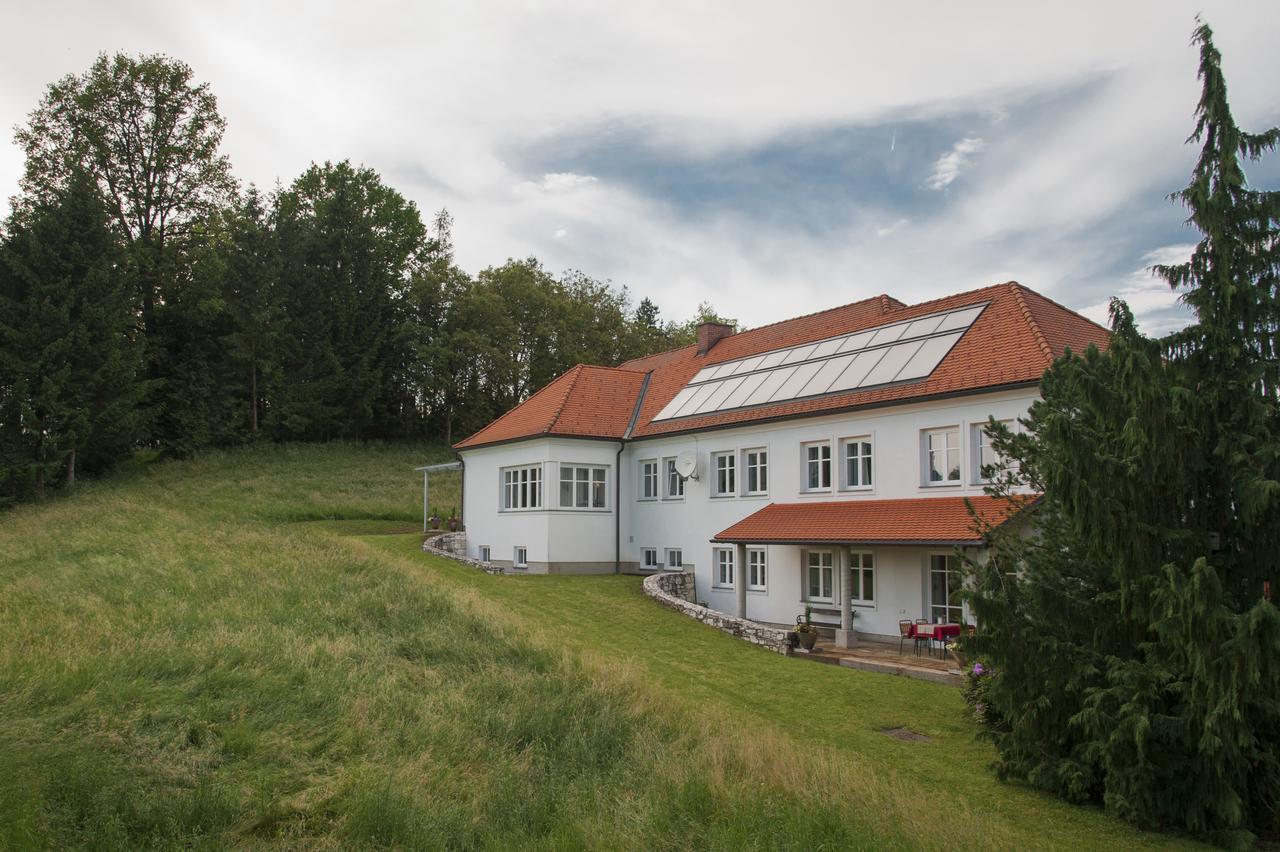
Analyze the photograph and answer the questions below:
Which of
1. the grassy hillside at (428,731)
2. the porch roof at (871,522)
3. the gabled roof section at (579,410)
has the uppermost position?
the gabled roof section at (579,410)

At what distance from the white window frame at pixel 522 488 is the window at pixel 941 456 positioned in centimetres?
1236

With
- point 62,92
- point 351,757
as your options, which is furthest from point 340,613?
point 62,92

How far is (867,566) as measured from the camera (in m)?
21.1

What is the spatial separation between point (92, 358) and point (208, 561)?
2525cm

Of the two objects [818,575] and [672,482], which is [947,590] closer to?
[818,575]

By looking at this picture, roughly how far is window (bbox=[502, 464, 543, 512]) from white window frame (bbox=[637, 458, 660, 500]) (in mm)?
3397

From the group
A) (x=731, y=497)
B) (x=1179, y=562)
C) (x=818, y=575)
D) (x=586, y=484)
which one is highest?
(x=586, y=484)

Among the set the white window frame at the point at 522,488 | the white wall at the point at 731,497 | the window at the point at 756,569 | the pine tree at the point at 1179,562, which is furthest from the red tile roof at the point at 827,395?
the pine tree at the point at 1179,562

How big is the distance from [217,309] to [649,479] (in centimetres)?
3289

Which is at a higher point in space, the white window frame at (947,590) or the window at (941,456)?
the window at (941,456)

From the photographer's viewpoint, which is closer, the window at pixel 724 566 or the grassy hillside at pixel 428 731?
the grassy hillside at pixel 428 731

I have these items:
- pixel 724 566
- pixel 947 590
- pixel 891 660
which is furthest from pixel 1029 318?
pixel 724 566

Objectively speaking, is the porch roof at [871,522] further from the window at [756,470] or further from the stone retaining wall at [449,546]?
the stone retaining wall at [449,546]

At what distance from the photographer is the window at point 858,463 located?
2203 centimetres
